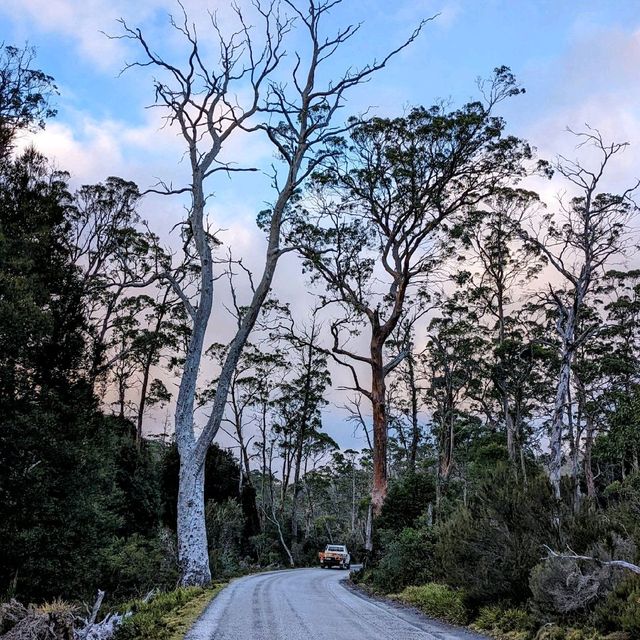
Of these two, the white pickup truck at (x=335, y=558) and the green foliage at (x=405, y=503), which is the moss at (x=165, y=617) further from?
the white pickup truck at (x=335, y=558)

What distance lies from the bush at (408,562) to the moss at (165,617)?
18.5 ft

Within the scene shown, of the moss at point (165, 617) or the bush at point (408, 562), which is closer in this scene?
the moss at point (165, 617)

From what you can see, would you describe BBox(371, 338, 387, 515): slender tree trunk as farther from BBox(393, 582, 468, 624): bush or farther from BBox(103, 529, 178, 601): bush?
BBox(103, 529, 178, 601): bush

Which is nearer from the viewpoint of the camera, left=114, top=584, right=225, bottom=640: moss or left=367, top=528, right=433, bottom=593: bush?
left=114, top=584, right=225, bottom=640: moss

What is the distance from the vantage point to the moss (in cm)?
618

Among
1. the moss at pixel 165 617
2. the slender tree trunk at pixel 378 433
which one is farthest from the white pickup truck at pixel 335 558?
the moss at pixel 165 617

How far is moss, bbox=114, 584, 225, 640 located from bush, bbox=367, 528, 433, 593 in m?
5.63

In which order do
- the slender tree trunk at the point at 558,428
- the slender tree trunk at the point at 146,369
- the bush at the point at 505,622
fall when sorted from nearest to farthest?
the bush at the point at 505,622
the slender tree trunk at the point at 558,428
the slender tree trunk at the point at 146,369

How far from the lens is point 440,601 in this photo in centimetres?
995

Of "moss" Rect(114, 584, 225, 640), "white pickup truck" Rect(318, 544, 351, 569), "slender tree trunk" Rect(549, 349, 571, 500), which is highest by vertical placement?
"slender tree trunk" Rect(549, 349, 571, 500)

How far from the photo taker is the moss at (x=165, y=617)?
6176 millimetres

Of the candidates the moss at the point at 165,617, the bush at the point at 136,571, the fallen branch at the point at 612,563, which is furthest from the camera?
the bush at the point at 136,571

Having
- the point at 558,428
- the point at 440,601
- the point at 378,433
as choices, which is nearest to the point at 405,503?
the point at 378,433

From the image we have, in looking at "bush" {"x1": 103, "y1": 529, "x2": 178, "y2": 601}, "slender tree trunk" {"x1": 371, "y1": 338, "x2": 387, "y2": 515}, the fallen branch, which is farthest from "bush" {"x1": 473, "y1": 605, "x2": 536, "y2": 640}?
"slender tree trunk" {"x1": 371, "y1": 338, "x2": 387, "y2": 515}
